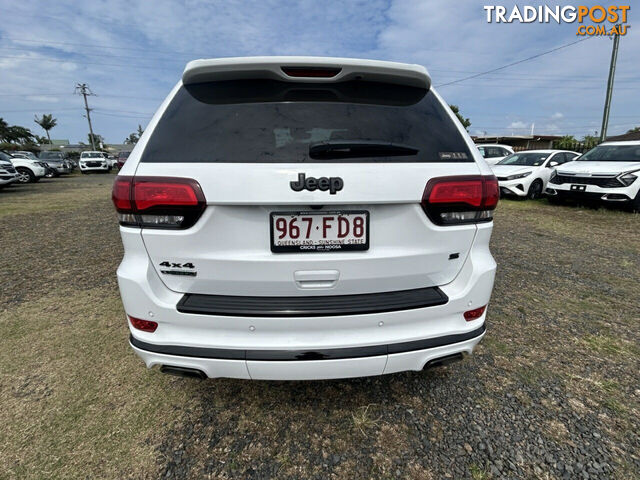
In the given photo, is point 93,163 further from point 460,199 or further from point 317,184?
point 460,199

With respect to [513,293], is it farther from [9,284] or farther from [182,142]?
[9,284]

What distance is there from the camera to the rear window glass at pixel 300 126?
4.67 ft

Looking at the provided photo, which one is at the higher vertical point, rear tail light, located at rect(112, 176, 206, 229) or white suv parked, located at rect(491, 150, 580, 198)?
rear tail light, located at rect(112, 176, 206, 229)

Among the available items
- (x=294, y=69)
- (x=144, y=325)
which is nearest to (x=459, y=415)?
(x=144, y=325)

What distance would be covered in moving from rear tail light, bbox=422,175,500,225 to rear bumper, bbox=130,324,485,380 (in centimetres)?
57

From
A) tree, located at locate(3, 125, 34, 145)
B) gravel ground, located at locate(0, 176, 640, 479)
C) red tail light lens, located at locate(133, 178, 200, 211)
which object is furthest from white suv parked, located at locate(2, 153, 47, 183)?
tree, located at locate(3, 125, 34, 145)

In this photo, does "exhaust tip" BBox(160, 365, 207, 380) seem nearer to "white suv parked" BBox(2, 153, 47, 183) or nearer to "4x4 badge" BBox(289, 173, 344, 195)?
"4x4 badge" BBox(289, 173, 344, 195)

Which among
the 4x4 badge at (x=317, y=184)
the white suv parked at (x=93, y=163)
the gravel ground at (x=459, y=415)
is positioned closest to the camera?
the 4x4 badge at (x=317, y=184)

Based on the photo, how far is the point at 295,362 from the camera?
146 centimetres

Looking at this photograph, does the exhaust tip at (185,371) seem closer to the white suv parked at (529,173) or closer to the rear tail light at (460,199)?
the rear tail light at (460,199)

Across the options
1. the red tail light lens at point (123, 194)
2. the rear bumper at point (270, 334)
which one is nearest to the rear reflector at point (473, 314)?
the rear bumper at point (270, 334)

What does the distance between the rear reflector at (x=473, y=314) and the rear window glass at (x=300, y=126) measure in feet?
2.36

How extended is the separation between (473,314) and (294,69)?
1.44 metres

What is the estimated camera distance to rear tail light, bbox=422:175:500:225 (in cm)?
147
